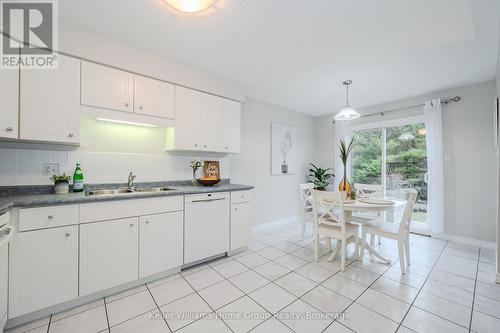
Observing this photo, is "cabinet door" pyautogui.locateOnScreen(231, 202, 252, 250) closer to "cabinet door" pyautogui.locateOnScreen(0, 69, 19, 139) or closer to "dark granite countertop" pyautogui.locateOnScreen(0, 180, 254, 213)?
"dark granite countertop" pyautogui.locateOnScreen(0, 180, 254, 213)

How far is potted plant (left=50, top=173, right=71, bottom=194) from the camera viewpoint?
1873 millimetres

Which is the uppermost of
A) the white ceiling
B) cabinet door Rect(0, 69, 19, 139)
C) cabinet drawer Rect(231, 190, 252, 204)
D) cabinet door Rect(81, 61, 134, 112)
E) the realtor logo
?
the white ceiling

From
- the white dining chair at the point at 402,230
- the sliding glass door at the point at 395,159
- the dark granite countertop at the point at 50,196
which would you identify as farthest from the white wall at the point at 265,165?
the white dining chair at the point at 402,230

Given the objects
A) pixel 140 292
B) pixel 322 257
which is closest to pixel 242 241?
pixel 322 257

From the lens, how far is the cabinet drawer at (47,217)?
1.45 metres

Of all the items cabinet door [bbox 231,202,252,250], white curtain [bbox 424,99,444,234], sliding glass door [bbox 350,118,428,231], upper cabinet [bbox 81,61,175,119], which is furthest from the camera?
sliding glass door [bbox 350,118,428,231]

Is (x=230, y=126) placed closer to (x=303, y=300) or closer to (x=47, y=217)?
(x=47, y=217)

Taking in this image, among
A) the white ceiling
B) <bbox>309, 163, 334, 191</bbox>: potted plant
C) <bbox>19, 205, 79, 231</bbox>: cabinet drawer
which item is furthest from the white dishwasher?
<bbox>309, 163, 334, 191</bbox>: potted plant

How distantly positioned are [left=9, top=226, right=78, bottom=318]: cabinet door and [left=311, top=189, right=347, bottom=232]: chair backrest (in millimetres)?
2371

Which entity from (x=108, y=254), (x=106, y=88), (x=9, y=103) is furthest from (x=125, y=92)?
(x=108, y=254)

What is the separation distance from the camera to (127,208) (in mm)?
1855

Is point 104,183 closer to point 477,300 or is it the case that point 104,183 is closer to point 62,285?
point 62,285

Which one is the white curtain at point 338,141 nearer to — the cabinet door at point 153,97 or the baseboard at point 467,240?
the baseboard at point 467,240

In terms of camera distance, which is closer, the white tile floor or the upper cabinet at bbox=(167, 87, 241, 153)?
the white tile floor
